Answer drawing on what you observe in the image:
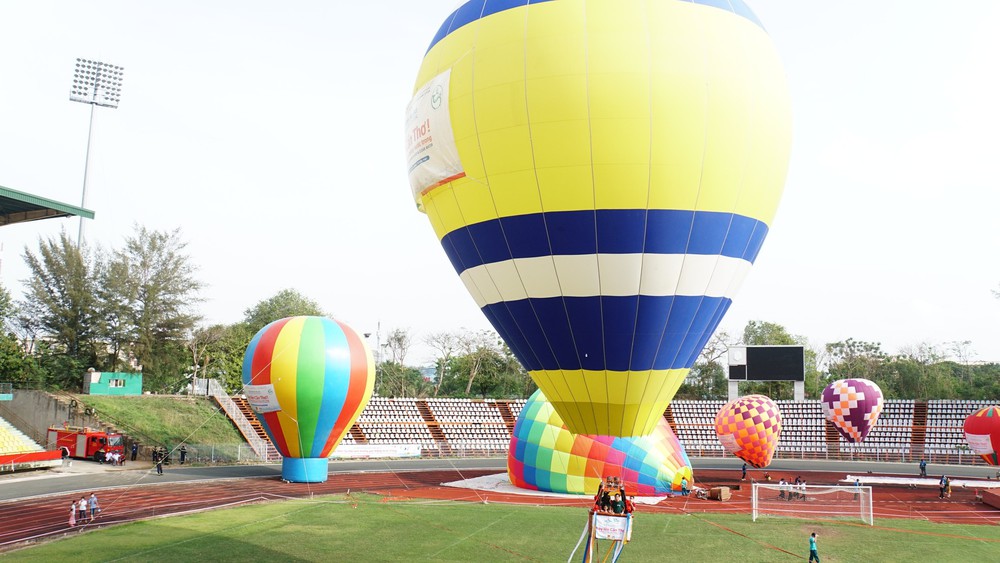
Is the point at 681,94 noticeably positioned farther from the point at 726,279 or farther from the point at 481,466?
the point at 481,466

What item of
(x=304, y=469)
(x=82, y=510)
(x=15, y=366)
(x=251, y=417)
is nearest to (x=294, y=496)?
(x=304, y=469)

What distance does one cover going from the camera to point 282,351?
944 inches

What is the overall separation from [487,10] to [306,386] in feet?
51.5

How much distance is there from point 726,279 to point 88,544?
13.8 meters

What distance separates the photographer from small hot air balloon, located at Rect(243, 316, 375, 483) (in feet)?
78.1

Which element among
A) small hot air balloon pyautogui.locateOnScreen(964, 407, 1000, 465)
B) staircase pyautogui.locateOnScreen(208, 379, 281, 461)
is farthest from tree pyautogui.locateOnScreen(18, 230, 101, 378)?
small hot air balloon pyautogui.locateOnScreen(964, 407, 1000, 465)

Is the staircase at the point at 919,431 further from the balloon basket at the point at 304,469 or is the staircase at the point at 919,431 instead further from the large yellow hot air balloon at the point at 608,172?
the large yellow hot air balloon at the point at 608,172

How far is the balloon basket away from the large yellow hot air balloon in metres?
16.0

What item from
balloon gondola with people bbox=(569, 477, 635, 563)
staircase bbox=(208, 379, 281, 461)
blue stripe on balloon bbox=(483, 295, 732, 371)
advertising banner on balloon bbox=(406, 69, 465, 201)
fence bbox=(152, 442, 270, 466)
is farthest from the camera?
staircase bbox=(208, 379, 281, 461)

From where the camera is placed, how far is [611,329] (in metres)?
11.0

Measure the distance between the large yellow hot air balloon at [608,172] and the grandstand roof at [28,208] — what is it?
89.3 feet

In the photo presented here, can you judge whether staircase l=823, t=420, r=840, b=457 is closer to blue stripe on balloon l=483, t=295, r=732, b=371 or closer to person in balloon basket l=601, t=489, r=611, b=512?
blue stripe on balloon l=483, t=295, r=732, b=371

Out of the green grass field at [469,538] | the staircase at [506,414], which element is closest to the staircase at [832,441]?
the staircase at [506,414]

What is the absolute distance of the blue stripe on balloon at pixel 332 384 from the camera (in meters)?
24.1
